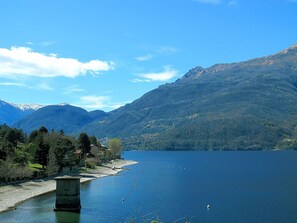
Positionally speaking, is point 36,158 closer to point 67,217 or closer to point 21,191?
point 21,191

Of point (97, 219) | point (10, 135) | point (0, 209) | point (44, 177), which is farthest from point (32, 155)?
point (97, 219)

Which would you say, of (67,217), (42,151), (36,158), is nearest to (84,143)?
(36,158)

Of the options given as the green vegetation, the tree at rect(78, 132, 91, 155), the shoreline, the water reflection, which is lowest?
the water reflection

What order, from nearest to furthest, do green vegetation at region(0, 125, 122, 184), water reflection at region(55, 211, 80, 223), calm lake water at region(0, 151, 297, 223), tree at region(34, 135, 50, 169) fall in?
1. water reflection at region(55, 211, 80, 223)
2. calm lake water at region(0, 151, 297, 223)
3. green vegetation at region(0, 125, 122, 184)
4. tree at region(34, 135, 50, 169)

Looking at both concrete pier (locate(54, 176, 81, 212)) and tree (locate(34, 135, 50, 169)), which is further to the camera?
tree (locate(34, 135, 50, 169))

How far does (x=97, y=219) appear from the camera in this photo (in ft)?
202

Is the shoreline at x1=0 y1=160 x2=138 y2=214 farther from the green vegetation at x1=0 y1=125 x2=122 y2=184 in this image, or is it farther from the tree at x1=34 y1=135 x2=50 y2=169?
the tree at x1=34 y1=135 x2=50 y2=169

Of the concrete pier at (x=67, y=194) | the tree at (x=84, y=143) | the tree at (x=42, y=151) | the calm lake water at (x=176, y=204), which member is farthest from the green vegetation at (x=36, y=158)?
the concrete pier at (x=67, y=194)

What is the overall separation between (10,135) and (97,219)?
79.5 meters

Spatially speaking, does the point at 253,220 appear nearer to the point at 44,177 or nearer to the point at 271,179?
the point at 44,177

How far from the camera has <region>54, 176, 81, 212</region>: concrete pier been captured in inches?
2584

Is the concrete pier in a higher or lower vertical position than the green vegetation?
lower

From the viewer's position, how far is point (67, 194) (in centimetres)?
6650

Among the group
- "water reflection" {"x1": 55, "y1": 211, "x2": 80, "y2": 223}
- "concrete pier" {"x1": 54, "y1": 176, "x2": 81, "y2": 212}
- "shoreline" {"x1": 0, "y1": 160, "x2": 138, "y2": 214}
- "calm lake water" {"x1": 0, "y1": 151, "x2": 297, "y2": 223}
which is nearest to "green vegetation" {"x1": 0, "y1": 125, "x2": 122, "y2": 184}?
"shoreline" {"x1": 0, "y1": 160, "x2": 138, "y2": 214}
